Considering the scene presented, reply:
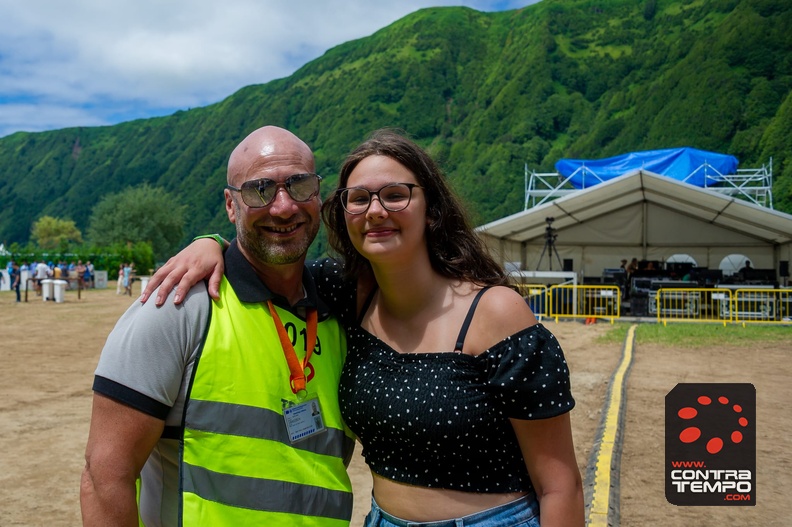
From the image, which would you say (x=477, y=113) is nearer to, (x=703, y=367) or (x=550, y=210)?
(x=550, y=210)

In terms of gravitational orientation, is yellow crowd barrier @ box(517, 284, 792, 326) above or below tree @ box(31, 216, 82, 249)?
below

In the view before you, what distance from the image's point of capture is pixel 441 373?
180cm

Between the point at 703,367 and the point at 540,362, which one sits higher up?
the point at 540,362

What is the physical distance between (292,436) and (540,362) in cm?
70

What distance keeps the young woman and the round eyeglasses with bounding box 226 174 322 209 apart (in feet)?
0.48

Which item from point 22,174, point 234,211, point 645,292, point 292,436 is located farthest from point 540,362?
point 22,174

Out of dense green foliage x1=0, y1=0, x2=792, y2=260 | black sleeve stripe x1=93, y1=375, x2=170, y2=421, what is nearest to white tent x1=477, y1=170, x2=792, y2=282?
black sleeve stripe x1=93, y1=375, x2=170, y2=421

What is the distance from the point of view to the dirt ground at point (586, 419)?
4.21m

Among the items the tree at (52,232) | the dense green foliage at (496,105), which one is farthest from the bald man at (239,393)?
the tree at (52,232)

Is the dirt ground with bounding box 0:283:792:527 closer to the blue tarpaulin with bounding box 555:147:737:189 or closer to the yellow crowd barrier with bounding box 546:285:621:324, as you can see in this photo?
the yellow crowd barrier with bounding box 546:285:621:324

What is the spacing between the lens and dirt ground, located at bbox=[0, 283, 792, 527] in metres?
4.21

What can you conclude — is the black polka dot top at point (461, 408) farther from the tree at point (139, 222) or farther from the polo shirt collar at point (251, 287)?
the tree at point (139, 222)

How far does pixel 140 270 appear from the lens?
131 feet

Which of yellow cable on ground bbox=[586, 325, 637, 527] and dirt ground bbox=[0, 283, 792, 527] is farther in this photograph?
dirt ground bbox=[0, 283, 792, 527]
